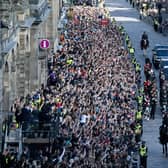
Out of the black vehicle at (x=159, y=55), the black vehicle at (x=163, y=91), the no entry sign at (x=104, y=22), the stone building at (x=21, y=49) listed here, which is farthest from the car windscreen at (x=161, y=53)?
Result: the no entry sign at (x=104, y=22)

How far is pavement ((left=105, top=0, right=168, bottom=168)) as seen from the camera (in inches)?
1924

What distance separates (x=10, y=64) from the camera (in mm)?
51375

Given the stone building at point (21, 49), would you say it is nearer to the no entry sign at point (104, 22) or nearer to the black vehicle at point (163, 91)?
the black vehicle at point (163, 91)

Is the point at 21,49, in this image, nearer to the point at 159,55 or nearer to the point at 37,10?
the point at 37,10

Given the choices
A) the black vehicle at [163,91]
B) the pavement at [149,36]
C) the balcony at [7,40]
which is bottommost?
Result: the pavement at [149,36]

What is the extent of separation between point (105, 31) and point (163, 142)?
38.4 meters

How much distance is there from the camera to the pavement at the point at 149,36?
48869 mm

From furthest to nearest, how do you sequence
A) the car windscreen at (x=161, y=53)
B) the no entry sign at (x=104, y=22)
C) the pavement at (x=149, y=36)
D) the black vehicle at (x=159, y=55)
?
the no entry sign at (x=104, y=22), the car windscreen at (x=161, y=53), the black vehicle at (x=159, y=55), the pavement at (x=149, y=36)

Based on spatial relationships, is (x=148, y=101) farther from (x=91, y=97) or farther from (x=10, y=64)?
(x=10, y=64)

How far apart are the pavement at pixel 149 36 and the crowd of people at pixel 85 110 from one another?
1101mm

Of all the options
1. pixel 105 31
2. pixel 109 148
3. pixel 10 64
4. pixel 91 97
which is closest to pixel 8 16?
pixel 10 64

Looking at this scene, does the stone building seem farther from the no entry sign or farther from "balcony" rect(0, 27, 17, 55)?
the no entry sign

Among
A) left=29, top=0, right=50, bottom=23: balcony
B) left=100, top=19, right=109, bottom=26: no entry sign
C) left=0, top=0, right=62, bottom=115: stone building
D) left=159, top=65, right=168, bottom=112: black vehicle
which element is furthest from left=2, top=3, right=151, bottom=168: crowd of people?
left=100, top=19, right=109, bottom=26: no entry sign

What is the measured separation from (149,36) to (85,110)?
51062 millimetres
